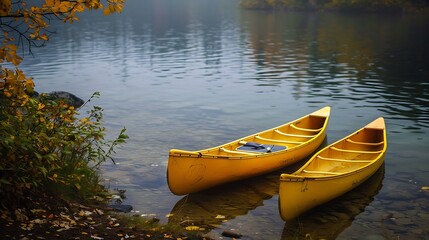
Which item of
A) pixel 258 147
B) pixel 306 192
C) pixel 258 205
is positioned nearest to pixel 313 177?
pixel 306 192

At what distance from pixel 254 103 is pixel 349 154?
35.9 feet

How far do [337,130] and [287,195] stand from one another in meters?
10.0

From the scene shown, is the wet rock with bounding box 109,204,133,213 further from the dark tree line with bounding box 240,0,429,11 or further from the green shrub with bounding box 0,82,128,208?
the dark tree line with bounding box 240,0,429,11

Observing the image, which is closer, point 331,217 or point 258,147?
point 331,217

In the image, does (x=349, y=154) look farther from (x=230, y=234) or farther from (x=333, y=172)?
(x=230, y=234)

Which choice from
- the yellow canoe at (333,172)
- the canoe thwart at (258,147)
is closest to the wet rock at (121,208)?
the yellow canoe at (333,172)

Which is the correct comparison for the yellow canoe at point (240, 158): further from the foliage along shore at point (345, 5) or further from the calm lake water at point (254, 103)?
the foliage along shore at point (345, 5)

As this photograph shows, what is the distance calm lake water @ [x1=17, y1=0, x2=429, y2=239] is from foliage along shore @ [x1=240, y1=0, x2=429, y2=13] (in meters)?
26.8

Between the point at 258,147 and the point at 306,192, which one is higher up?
the point at 306,192

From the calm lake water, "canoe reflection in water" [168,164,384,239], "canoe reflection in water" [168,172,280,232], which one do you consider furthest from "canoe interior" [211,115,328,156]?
the calm lake water

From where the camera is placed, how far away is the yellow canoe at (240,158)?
11797mm

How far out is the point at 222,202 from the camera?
39.7 ft

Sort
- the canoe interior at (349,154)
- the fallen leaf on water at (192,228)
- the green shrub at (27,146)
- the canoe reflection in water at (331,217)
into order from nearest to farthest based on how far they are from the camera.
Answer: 1. the green shrub at (27,146)
2. the fallen leaf on water at (192,228)
3. the canoe reflection in water at (331,217)
4. the canoe interior at (349,154)

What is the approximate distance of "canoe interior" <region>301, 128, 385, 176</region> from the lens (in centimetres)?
1297
